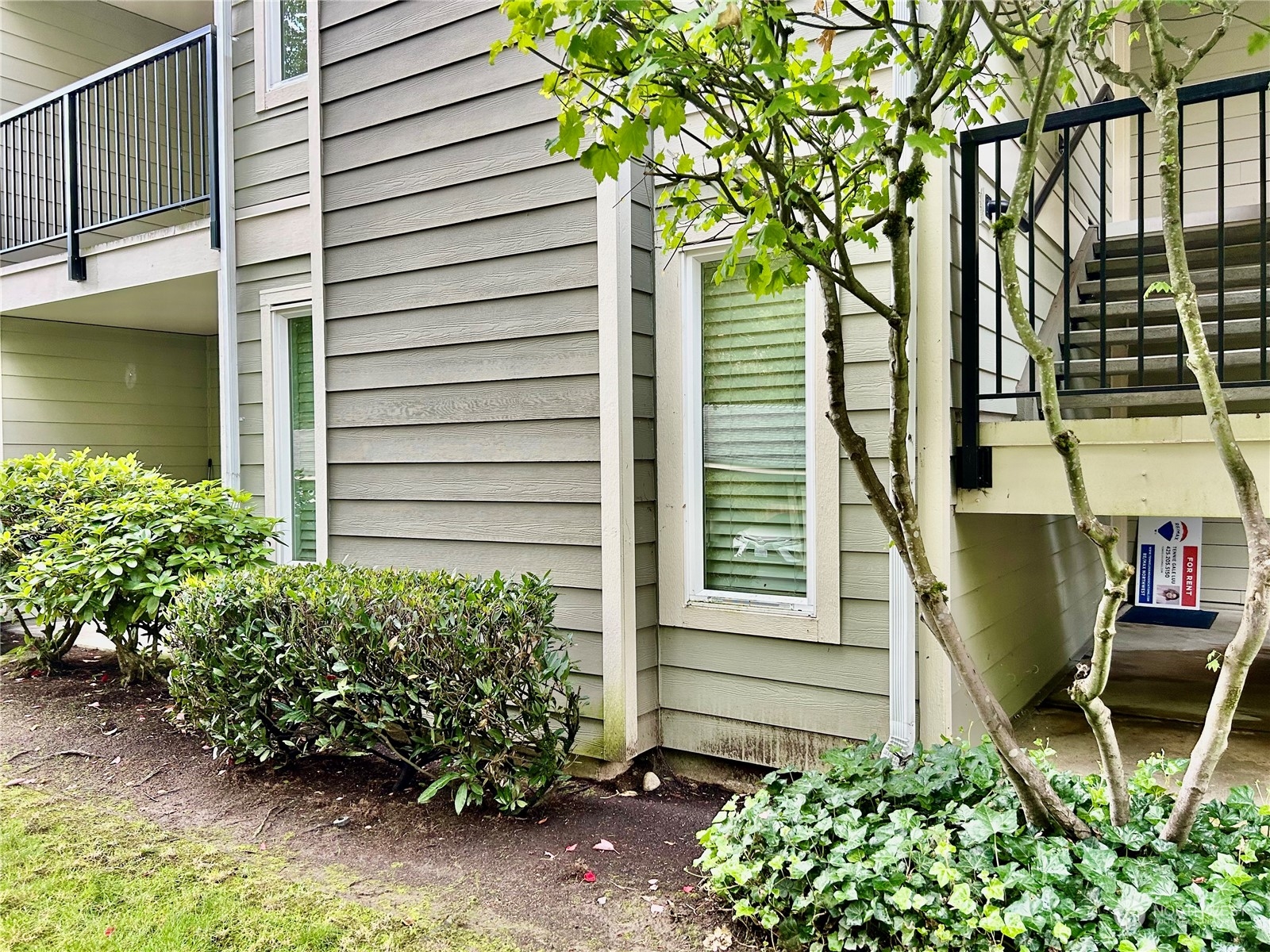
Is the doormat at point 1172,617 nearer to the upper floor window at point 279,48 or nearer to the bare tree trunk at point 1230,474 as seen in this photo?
the bare tree trunk at point 1230,474

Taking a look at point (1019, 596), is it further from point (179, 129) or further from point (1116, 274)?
point (179, 129)

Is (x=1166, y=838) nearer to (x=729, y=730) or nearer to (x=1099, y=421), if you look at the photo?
(x=1099, y=421)

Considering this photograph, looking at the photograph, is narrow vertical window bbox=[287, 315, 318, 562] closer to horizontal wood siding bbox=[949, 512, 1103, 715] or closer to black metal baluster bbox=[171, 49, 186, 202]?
black metal baluster bbox=[171, 49, 186, 202]

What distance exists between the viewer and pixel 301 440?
5.42 meters

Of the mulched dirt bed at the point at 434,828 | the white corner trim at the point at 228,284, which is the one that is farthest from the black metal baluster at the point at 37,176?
the mulched dirt bed at the point at 434,828

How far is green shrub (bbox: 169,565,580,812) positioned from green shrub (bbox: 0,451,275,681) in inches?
27.9

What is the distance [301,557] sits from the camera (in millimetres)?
5426

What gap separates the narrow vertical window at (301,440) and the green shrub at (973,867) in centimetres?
362

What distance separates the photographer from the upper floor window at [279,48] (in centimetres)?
534

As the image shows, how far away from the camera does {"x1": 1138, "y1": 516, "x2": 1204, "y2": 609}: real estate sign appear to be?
162 inches

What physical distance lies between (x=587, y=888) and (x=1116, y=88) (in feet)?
20.7

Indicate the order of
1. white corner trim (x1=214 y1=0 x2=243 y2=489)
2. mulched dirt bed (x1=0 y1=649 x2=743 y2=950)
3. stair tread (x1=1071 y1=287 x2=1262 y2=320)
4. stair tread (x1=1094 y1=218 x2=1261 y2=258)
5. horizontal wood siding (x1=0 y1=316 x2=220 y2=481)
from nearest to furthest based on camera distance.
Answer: mulched dirt bed (x1=0 y1=649 x2=743 y2=950)
stair tread (x1=1071 y1=287 x2=1262 y2=320)
stair tread (x1=1094 y1=218 x2=1261 y2=258)
white corner trim (x1=214 y1=0 x2=243 y2=489)
horizontal wood siding (x1=0 y1=316 x2=220 y2=481)

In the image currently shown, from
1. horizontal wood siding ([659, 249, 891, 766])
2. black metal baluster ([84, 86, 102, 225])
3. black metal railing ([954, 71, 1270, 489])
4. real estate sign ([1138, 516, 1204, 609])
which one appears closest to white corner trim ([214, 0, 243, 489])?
black metal baluster ([84, 86, 102, 225])

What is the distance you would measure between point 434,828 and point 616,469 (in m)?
1.51
